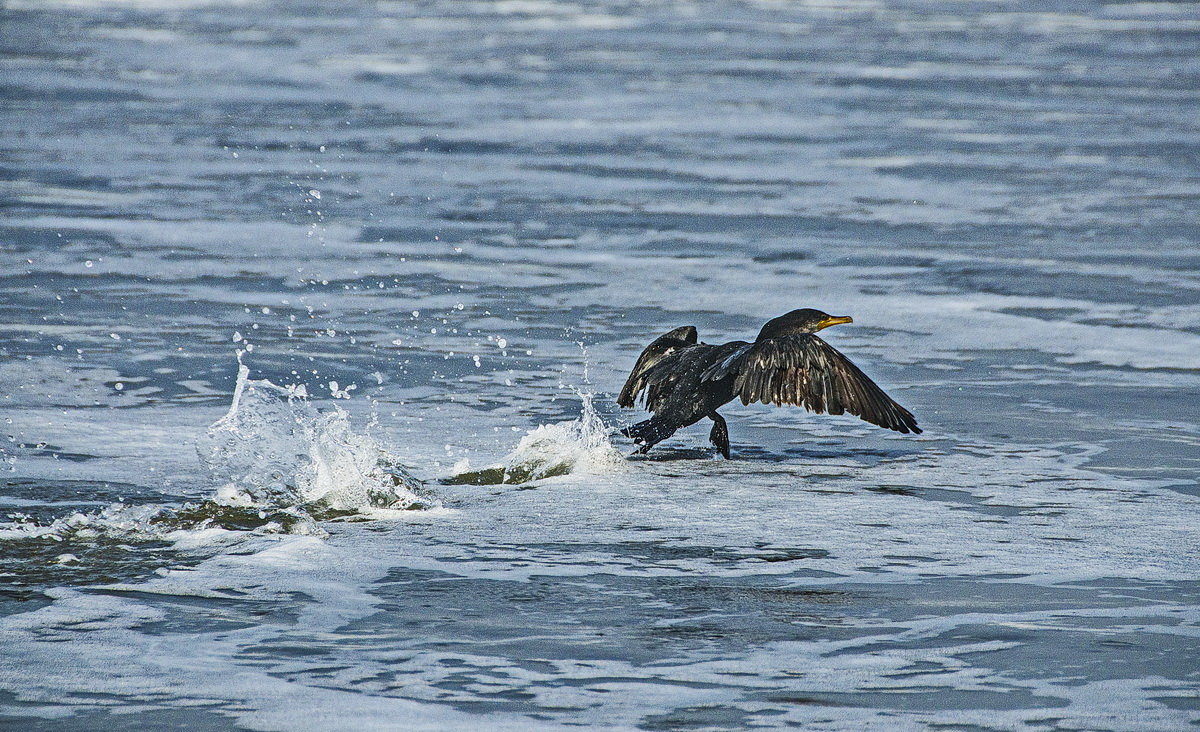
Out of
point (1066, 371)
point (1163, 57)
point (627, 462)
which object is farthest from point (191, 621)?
point (1163, 57)

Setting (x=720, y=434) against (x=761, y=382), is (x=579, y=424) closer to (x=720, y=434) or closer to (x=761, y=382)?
(x=720, y=434)

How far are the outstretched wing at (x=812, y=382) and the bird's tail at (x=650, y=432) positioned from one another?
0.30m

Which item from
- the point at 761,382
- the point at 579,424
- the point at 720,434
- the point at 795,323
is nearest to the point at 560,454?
the point at 579,424

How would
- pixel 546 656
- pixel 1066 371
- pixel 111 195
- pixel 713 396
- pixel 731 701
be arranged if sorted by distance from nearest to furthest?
pixel 731 701
pixel 546 656
pixel 713 396
pixel 1066 371
pixel 111 195

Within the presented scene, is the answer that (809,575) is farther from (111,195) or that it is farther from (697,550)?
(111,195)

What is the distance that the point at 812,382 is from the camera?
21.0 feet

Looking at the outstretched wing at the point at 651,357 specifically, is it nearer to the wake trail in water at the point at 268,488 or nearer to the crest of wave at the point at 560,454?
the crest of wave at the point at 560,454

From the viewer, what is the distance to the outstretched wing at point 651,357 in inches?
272

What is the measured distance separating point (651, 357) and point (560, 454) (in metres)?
0.72

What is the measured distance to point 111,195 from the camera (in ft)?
40.8

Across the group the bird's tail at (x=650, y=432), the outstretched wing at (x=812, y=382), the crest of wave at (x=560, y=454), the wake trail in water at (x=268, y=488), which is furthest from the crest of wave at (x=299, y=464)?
the outstretched wing at (x=812, y=382)

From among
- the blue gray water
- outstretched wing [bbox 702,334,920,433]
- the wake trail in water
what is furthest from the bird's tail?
the wake trail in water

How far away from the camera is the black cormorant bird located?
6398mm

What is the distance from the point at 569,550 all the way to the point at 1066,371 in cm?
342
